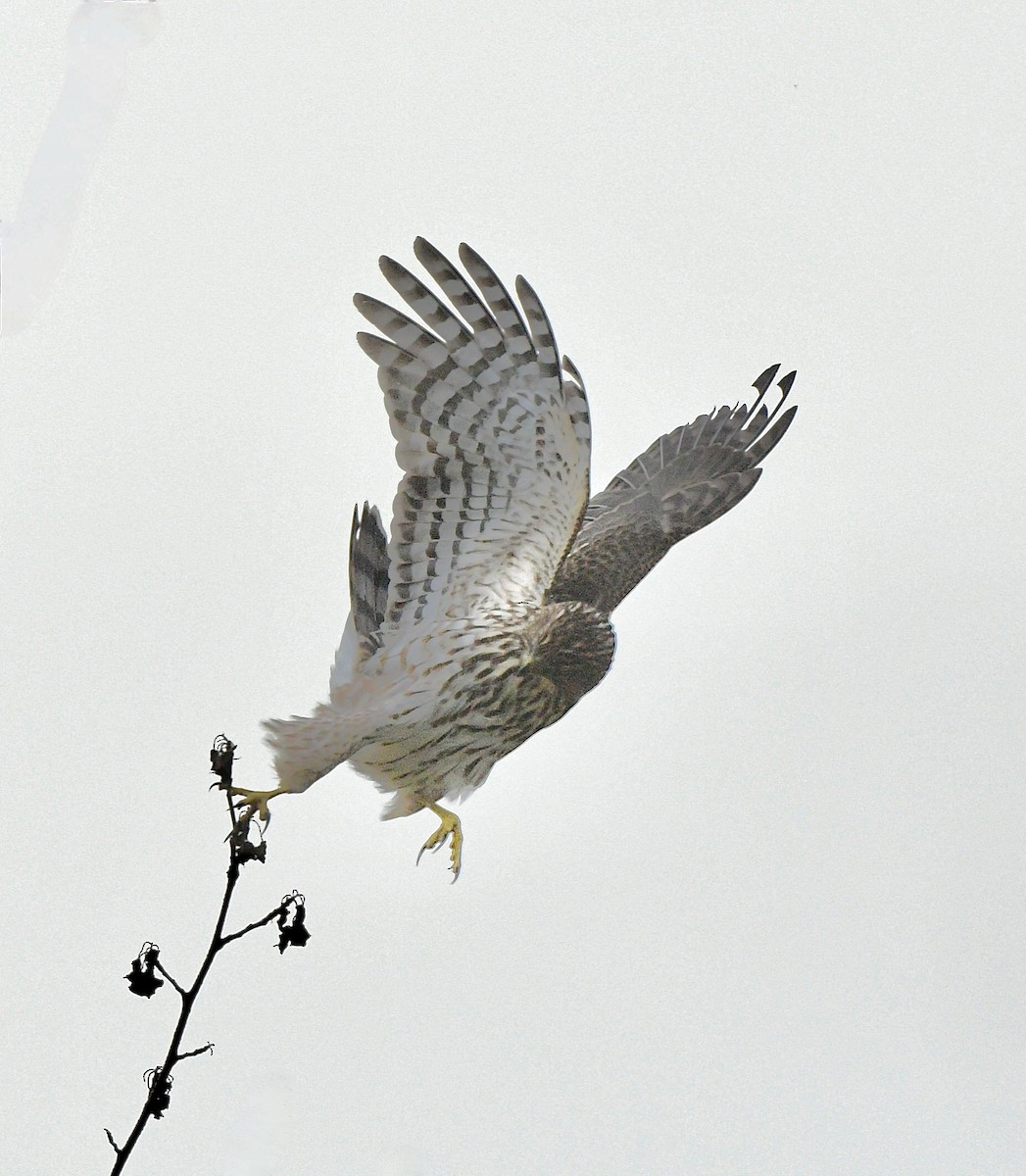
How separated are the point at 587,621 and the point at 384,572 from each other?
545 mm

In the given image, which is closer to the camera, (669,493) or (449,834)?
(449,834)

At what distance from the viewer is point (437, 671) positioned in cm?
416

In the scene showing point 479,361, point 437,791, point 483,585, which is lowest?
point 437,791

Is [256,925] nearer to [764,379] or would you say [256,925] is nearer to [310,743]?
[310,743]

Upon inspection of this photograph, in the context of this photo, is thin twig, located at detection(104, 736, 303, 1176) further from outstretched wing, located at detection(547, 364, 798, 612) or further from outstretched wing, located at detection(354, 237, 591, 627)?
outstretched wing, located at detection(547, 364, 798, 612)

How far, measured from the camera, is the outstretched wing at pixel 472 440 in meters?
4.11

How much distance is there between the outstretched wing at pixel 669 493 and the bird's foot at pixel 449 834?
959 millimetres

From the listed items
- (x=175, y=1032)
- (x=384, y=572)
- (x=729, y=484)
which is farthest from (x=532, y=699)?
(x=175, y=1032)

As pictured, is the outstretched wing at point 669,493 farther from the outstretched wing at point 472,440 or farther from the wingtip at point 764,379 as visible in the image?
the outstretched wing at point 472,440

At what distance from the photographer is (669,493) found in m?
5.54

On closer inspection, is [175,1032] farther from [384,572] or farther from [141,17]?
[384,572]

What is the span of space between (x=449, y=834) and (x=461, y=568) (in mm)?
672

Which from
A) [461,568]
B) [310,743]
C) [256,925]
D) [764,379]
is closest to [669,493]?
[764,379]

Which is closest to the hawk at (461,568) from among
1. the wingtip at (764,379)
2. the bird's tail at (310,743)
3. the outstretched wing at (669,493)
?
the bird's tail at (310,743)
